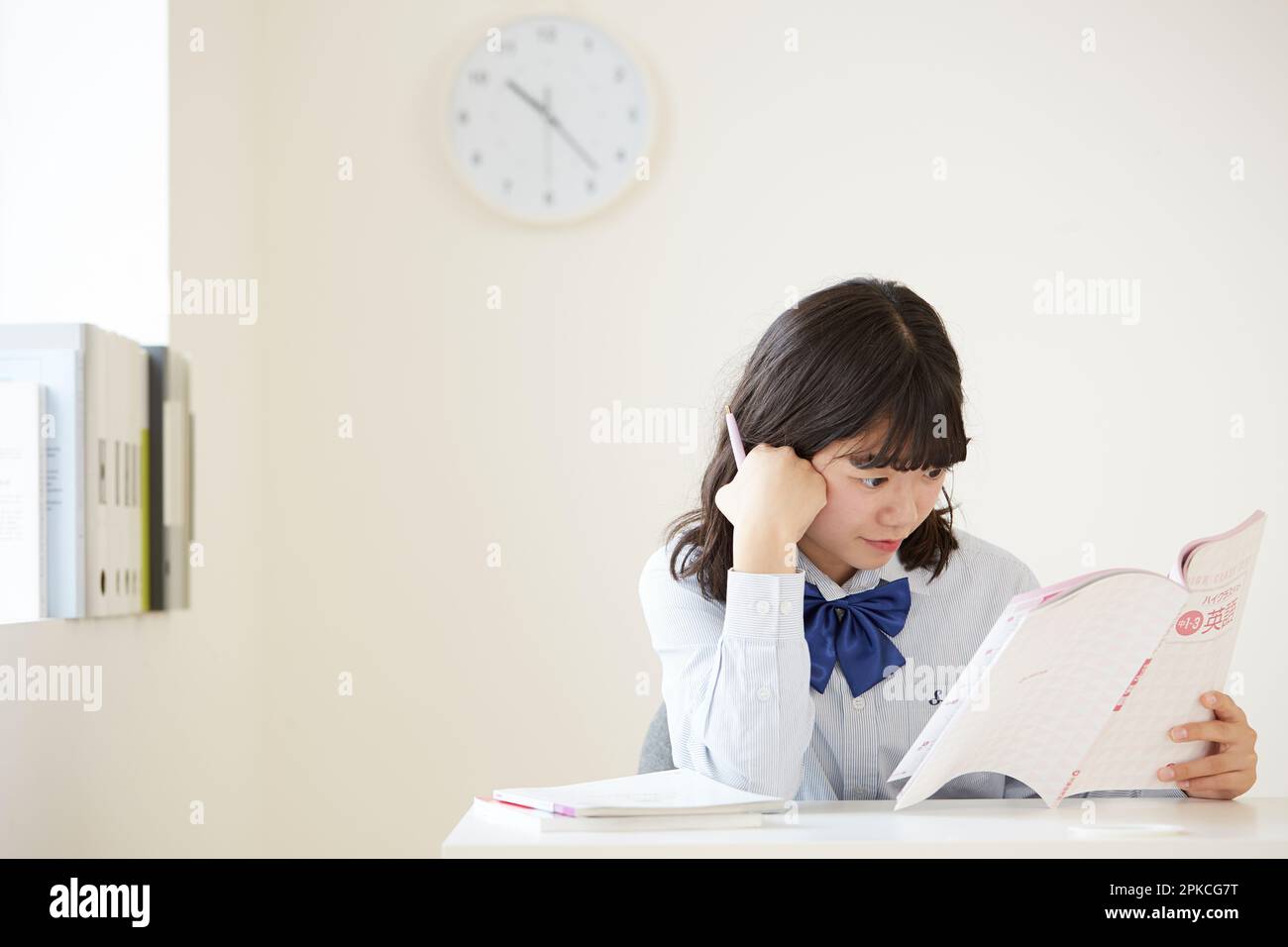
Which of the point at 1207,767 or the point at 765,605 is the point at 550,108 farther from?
the point at 1207,767

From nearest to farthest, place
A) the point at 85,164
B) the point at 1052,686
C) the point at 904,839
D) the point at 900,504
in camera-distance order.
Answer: the point at 904,839 < the point at 1052,686 < the point at 900,504 < the point at 85,164

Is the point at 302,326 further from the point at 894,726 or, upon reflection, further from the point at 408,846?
the point at 894,726

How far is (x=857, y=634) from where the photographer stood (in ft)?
5.03

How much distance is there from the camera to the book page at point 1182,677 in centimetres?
121

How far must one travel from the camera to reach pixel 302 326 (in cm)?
267

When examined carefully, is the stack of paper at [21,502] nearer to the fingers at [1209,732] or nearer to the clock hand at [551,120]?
the clock hand at [551,120]

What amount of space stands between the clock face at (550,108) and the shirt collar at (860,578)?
1283mm

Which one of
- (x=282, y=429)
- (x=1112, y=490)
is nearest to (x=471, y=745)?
(x=282, y=429)

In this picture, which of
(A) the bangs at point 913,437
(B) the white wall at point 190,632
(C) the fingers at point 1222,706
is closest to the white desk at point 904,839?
(C) the fingers at point 1222,706

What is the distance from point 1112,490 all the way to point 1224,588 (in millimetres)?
1492

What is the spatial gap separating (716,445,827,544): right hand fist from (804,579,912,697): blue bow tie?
4.9 inches

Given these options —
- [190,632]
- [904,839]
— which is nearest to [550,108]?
[190,632]

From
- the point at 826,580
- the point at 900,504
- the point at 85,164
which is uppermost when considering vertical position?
the point at 85,164

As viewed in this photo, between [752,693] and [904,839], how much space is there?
353 mm
